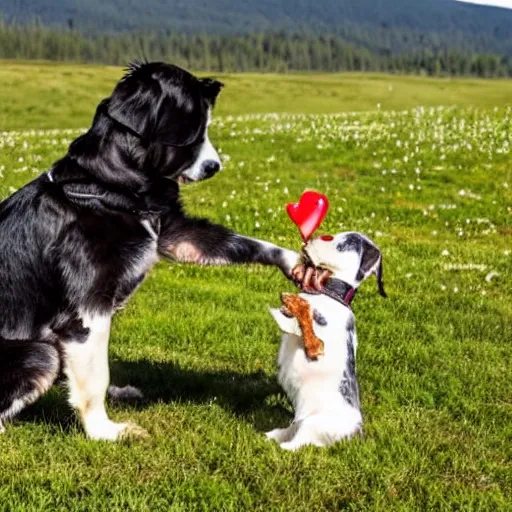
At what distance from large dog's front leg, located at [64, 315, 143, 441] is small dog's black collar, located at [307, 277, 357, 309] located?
4.87 ft

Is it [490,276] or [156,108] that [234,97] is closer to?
[490,276]

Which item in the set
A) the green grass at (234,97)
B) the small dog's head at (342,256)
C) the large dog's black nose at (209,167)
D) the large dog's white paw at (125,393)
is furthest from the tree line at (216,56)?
the small dog's head at (342,256)

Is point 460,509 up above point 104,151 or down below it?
below

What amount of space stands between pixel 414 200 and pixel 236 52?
179479mm

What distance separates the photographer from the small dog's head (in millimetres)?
5434

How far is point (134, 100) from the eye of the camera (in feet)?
17.1

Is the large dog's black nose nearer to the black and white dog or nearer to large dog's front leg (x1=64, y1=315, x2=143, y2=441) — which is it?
the black and white dog

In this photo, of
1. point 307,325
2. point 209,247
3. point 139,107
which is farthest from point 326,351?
point 139,107

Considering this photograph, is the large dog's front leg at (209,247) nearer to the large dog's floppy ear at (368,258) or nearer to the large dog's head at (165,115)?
the large dog's head at (165,115)

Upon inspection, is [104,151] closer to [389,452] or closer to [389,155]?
[389,452]

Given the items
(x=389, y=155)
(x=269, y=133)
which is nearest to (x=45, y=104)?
(x=269, y=133)

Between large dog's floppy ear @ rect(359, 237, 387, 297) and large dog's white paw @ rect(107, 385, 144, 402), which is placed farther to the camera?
large dog's white paw @ rect(107, 385, 144, 402)

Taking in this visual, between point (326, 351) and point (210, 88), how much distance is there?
1994 millimetres

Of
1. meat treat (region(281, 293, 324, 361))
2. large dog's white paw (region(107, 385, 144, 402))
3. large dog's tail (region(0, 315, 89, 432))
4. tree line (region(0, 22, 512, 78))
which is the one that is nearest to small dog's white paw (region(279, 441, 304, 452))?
meat treat (region(281, 293, 324, 361))
